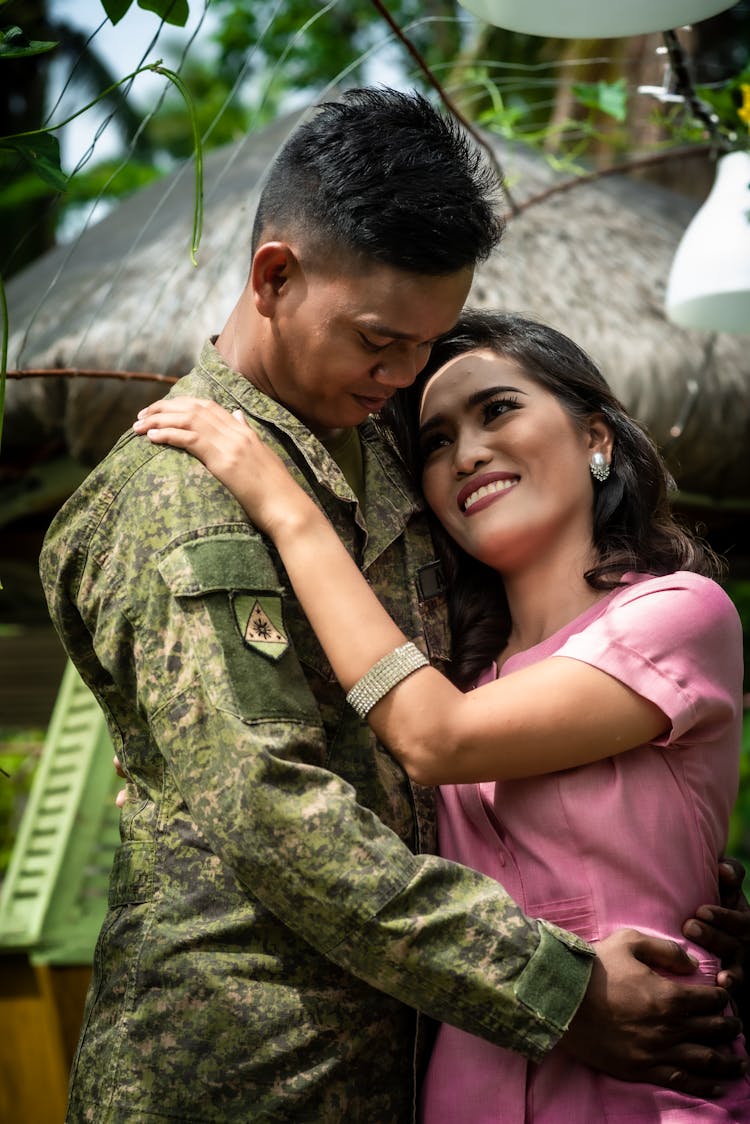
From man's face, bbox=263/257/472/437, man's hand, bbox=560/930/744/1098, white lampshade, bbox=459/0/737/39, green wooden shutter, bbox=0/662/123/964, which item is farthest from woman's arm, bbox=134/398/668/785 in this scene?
green wooden shutter, bbox=0/662/123/964

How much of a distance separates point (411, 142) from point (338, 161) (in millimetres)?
104

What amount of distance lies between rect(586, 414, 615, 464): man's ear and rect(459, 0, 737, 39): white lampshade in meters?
0.64

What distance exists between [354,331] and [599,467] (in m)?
0.60

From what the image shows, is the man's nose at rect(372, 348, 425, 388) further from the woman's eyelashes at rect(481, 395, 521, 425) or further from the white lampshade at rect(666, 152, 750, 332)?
the white lampshade at rect(666, 152, 750, 332)

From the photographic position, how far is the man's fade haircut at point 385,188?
1843 mm

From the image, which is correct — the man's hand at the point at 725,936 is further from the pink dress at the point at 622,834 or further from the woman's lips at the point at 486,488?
the woman's lips at the point at 486,488

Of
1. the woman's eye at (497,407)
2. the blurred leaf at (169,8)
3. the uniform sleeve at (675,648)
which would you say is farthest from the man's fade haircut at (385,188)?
the uniform sleeve at (675,648)

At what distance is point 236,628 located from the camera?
1725 millimetres

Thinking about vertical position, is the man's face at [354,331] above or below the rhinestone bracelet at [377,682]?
above

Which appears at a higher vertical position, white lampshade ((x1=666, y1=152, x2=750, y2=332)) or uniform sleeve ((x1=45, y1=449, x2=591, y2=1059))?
uniform sleeve ((x1=45, y1=449, x2=591, y2=1059))

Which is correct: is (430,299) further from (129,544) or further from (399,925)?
(399,925)

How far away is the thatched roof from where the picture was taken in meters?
4.82

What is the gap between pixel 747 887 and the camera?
17.8 ft

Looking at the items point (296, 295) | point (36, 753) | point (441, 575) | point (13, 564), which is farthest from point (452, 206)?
point (36, 753)
